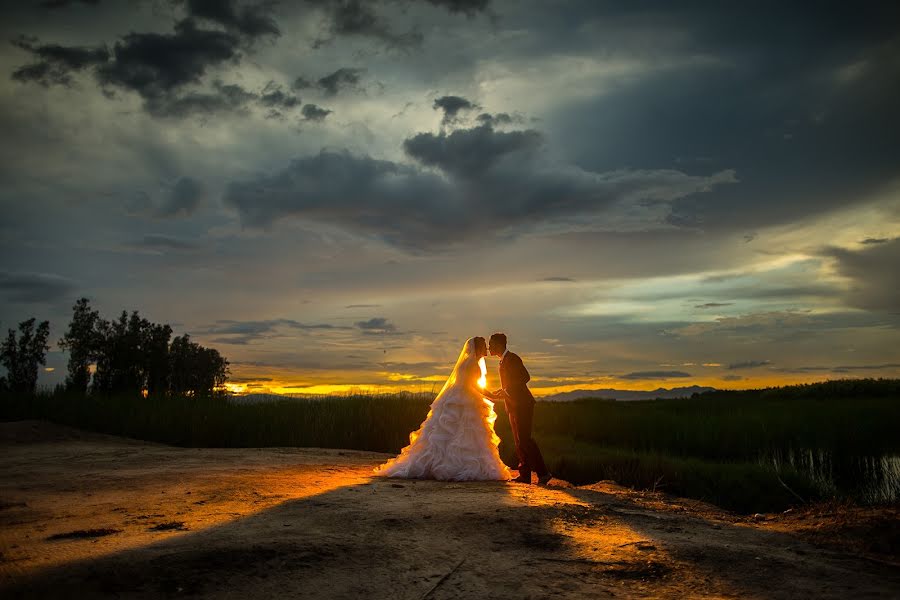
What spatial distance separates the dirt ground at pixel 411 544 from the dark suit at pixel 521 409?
1.10 m

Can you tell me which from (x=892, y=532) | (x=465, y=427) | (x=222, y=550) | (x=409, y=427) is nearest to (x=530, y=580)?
(x=222, y=550)

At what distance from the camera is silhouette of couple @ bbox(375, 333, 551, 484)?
9.94 m

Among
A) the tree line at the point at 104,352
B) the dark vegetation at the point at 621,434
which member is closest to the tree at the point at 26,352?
the tree line at the point at 104,352

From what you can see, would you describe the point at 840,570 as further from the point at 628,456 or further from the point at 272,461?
the point at 272,461

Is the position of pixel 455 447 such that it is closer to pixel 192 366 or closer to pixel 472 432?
pixel 472 432

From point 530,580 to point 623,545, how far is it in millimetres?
1444

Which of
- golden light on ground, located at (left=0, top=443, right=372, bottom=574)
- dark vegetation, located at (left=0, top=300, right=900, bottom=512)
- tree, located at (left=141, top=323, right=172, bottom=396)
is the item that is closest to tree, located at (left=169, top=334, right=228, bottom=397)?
tree, located at (left=141, top=323, right=172, bottom=396)

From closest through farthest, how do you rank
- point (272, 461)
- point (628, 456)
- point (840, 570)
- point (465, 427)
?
point (840, 570)
point (465, 427)
point (272, 461)
point (628, 456)

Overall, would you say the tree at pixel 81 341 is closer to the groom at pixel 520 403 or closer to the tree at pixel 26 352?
the tree at pixel 26 352

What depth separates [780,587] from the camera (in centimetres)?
462

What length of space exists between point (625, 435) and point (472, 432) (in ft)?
28.0

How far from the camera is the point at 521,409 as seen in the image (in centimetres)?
1015

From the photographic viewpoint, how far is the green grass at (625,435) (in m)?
11.8

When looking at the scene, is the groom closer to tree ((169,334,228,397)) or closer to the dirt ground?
the dirt ground
